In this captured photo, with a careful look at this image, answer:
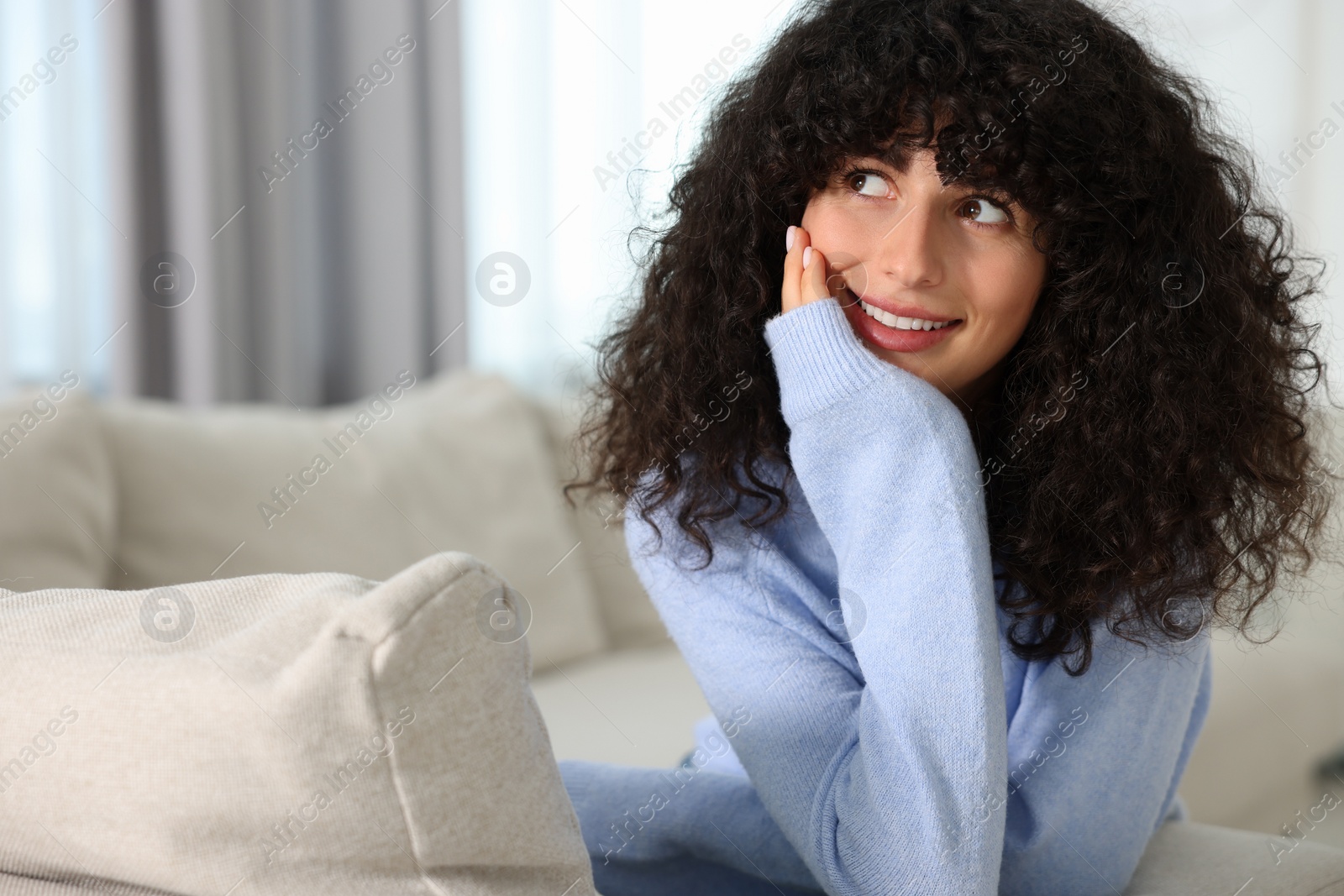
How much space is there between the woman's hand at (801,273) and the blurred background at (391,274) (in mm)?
220

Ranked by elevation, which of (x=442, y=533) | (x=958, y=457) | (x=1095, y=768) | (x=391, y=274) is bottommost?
(x=442, y=533)

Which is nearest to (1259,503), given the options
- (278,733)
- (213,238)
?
(278,733)

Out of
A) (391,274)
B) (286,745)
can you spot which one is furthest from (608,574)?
(286,745)

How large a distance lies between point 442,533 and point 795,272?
1.01 m

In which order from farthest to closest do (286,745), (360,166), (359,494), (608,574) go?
(360,166) < (608,574) < (359,494) < (286,745)

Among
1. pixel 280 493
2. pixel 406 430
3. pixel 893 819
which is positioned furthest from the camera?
pixel 406 430

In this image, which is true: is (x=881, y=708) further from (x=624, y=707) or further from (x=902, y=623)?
(x=624, y=707)

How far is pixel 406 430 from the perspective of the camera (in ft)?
5.85

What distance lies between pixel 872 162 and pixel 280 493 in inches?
42.1

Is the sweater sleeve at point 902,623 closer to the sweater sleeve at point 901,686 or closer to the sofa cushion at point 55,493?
the sweater sleeve at point 901,686

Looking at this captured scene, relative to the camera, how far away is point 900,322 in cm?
83

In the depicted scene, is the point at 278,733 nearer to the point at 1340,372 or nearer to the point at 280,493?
the point at 280,493

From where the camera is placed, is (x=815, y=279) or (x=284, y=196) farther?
(x=284, y=196)

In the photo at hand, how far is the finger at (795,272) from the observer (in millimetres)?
851
